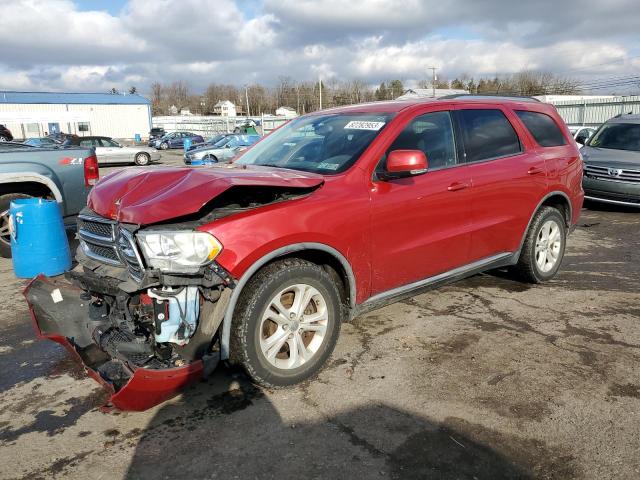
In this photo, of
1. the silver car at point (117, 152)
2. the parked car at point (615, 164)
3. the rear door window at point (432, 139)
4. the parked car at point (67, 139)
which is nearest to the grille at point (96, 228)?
the rear door window at point (432, 139)

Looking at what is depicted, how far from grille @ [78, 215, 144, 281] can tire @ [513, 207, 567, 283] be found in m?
3.83

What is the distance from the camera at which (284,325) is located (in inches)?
127

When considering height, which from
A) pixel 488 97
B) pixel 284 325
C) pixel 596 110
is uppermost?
pixel 596 110

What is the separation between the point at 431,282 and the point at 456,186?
0.82 meters

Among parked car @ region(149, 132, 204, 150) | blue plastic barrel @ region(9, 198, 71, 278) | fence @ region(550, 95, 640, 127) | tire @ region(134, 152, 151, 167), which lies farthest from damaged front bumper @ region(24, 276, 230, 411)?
parked car @ region(149, 132, 204, 150)

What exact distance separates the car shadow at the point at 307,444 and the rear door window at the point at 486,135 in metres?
2.42

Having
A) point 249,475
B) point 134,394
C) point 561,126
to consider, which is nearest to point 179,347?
point 134,394

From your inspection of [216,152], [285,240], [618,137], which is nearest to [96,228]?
[285,240]

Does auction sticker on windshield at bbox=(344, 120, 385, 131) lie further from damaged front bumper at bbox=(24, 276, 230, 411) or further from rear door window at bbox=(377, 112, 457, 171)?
damaged front bumper at bbox=(24, 276, 230, 411)

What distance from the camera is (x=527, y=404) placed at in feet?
10.3

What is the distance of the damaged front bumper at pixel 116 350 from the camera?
2693 millimetres

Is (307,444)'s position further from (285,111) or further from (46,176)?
(285,111)

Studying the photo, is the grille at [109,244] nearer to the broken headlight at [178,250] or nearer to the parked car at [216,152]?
the broken headlight at [178,250]

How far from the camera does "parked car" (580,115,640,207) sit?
9.41 meters
